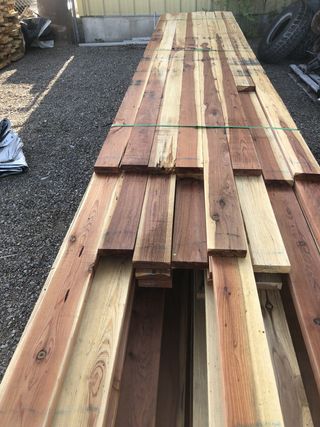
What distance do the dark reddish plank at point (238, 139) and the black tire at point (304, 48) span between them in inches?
154

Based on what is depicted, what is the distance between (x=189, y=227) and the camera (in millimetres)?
1864

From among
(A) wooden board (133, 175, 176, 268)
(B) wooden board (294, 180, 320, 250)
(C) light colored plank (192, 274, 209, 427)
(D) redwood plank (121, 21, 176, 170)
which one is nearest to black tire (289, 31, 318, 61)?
(D) redwood plank (121, 21, 176, 170)

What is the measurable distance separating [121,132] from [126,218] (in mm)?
997

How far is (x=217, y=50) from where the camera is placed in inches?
179

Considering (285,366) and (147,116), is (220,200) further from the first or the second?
(147,116)

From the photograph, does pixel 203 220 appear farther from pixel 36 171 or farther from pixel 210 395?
pixel 36 171

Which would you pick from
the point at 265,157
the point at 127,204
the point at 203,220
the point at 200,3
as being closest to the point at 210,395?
the point at 203,220

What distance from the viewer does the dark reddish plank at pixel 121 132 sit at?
2.30 meters

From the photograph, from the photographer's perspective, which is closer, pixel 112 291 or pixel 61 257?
pixel 112 291

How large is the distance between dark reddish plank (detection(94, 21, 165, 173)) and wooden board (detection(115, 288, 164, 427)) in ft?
2.70

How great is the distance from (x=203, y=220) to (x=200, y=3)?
25.6 ft

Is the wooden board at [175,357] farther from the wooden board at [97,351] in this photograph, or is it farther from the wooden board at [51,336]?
the wooden board at [51,336]

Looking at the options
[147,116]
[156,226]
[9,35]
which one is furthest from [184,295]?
[9,35]

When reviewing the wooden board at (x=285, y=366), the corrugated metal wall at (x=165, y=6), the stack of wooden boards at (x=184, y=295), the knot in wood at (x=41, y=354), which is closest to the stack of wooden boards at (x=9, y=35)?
the corrugated metal wall at (x=165, y=6)
